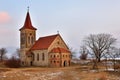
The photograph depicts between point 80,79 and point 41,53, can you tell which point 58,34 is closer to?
point 41,53

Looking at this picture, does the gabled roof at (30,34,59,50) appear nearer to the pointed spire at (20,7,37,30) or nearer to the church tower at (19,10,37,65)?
the church tower at (19,10,37,65)

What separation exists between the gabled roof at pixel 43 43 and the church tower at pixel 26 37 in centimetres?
177

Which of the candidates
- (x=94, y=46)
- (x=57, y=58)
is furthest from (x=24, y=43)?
(x=94, y=46)

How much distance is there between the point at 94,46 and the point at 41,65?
69.1ft

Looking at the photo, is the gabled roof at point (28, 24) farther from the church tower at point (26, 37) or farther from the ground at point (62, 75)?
the ground at point (62, 75)

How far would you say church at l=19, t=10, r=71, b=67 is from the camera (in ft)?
210

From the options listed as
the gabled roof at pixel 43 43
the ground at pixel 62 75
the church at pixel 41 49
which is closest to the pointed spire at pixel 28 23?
the church at pixel 41 49

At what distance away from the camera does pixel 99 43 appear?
76.9 m

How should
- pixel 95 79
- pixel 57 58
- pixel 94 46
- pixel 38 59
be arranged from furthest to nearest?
pixel 94 46 < pixel 38 59 < pixel 57 58 < pixel 95 79

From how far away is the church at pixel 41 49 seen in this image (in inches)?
2522

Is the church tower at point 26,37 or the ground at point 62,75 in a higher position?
the church tower at point 26,37

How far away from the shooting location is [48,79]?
34094 mm

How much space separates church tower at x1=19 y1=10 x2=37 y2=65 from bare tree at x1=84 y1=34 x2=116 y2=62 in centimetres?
2039

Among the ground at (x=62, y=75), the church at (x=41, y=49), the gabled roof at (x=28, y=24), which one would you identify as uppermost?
the gabled roof at (x=28, y=24)
